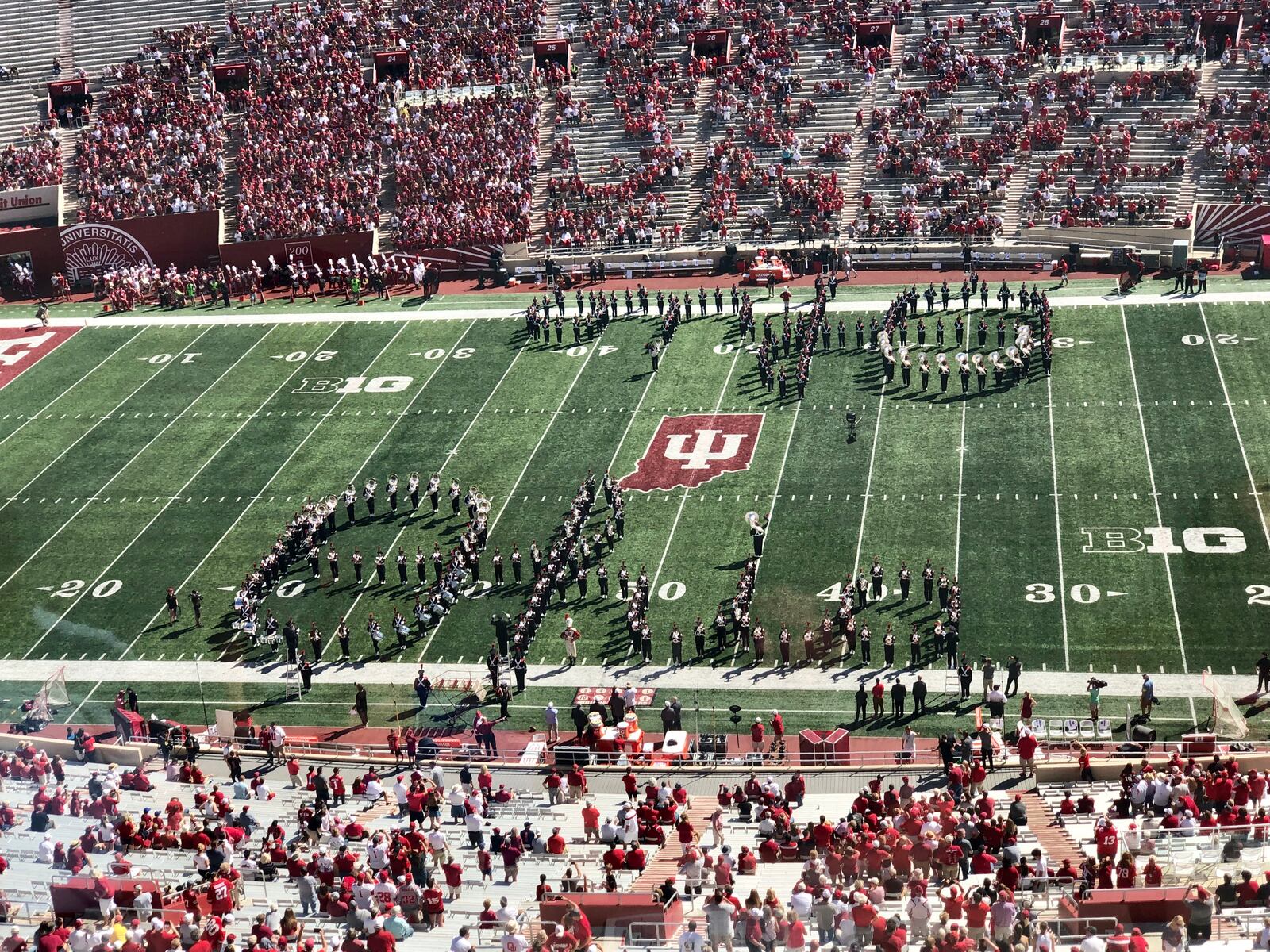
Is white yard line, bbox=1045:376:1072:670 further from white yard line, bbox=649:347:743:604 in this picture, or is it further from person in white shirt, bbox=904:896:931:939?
person in white shirt, bbox=904:896:931:939

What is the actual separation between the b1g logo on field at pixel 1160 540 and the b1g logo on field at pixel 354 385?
20475mm

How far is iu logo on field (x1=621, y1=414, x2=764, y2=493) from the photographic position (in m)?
44.5

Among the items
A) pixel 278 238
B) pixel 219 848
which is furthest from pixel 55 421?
pixel 219 848

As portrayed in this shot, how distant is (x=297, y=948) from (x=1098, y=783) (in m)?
13.7

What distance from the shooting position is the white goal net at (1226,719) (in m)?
32.1

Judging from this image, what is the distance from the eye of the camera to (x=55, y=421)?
52000 millimetres

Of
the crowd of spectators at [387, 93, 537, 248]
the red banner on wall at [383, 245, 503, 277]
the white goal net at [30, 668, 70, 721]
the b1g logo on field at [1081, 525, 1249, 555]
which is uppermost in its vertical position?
the crowd of spectators at [387, 93, 537, 248]

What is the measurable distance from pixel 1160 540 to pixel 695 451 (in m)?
11.9

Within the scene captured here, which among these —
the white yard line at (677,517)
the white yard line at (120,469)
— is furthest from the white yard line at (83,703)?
the white yard line at (677,517)

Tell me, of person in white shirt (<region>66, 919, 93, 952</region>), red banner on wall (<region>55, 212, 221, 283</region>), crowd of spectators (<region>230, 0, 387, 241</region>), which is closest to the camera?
person in white shirt (<region>66, 919, 93, 952</region>)

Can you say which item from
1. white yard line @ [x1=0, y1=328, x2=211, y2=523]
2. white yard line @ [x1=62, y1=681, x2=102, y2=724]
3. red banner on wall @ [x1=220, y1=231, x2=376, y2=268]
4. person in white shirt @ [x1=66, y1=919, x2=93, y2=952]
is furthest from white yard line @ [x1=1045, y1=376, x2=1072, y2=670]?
white yard line @ [x1=0, y1=328, x2=211, y2=523]

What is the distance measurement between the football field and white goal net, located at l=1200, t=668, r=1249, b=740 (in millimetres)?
2486

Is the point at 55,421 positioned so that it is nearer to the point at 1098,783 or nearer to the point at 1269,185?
the point at 1098,783

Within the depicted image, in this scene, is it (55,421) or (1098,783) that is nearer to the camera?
(1098,783)
